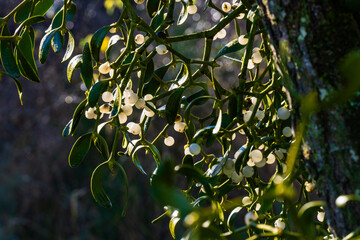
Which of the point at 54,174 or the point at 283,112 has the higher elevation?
the point at 283,112

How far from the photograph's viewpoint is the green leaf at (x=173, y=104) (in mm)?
468

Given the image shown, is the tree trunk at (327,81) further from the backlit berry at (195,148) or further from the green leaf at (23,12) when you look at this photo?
the green leaf at (23,12)

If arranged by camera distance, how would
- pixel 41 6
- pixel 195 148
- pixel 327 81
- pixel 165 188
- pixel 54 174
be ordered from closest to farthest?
pixel 165 188, pixel 327 81, pixel 195 148, pixel 41 6, pixel 54 174

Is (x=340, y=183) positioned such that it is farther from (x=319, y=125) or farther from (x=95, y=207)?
(x=95, y=207)

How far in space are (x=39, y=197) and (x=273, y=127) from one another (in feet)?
7.36

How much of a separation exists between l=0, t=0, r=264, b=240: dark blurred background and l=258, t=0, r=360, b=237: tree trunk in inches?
80.9

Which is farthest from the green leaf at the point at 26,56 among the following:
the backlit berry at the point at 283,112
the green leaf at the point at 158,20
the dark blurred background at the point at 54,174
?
the dark blurred background at the point at 54,174

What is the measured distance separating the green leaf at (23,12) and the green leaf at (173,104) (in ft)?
0.60

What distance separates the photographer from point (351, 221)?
33 centimetres

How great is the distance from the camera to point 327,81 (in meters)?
0.32

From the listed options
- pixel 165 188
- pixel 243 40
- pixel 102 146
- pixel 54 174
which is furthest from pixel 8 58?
pixel 54 174

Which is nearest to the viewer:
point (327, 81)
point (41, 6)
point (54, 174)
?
point (327, 81)

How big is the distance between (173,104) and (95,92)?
0.24ft

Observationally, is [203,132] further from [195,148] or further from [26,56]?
[26,56]
